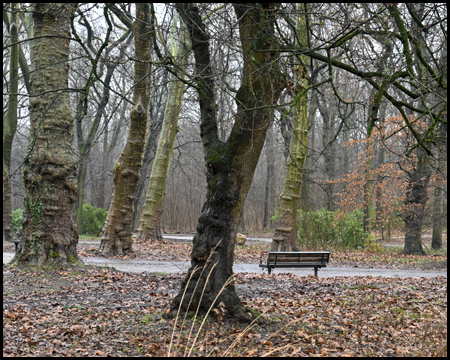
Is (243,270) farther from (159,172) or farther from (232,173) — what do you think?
(159,172)

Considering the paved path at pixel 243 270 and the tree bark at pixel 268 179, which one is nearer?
the paved path at pixel 243 270

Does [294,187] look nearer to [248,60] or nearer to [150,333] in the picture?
[248,60]

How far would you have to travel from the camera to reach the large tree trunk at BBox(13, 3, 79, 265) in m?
8.88

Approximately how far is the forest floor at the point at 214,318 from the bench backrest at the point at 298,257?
0.47 metres

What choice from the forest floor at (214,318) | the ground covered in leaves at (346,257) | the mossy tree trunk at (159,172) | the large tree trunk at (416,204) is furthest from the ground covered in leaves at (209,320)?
the mossy tree trunk at (159,172)

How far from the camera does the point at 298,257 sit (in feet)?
33.3

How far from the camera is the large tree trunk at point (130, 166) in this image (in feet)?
41.8

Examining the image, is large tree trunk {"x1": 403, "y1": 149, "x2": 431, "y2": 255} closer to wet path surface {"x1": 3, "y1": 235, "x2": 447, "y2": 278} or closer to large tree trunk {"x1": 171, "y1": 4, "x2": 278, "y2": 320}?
wet path surface {"x1": 3, "y1": 235, "x2": 447, "y2": 278}

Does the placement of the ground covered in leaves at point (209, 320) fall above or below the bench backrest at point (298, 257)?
below

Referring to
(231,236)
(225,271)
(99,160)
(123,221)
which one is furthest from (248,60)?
(99,160)

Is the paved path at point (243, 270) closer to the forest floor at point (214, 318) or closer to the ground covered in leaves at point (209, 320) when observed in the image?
the forest floor at point (214, 318)

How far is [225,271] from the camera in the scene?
574 cm

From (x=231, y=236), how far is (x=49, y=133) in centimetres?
513

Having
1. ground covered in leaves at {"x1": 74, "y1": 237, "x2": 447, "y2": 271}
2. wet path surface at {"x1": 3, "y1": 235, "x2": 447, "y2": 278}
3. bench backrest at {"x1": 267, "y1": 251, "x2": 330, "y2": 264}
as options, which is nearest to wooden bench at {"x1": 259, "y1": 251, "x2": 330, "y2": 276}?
bench backrest at {"x1": 267, "y1": 251, "x2": 330, "y2": 264}
